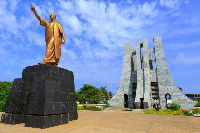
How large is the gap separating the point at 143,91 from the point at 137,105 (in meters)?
3.24

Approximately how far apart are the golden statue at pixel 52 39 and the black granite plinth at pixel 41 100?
1.02 meters

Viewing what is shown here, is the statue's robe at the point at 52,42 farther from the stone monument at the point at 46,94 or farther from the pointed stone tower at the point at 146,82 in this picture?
the pointed stone tower at the point at 146,82

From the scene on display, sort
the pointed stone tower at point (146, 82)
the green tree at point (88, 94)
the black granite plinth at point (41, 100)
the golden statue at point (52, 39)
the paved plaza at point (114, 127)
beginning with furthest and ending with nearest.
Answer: the green tree at point (88, 94) < the pointed stone tower at point (146, 82) < the golden statue at point (52, 39) < the black granite plinth at point (41, 100) < the paved plaza at point (114, 127)

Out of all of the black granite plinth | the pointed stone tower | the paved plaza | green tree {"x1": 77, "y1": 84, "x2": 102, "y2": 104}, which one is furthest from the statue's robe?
green tree {"x1": 77, "y1": 84, "x2": 102, "y2": 104}

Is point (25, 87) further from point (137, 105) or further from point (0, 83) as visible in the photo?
point (0, 83)

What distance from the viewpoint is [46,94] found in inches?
320

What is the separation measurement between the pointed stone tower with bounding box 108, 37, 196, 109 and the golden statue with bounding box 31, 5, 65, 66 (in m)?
18.9

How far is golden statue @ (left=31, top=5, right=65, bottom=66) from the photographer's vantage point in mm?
10594

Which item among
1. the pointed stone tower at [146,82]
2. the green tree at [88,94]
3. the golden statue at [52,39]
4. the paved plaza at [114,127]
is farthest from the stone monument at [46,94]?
the green tree at [88,94]

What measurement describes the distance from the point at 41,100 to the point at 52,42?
4644mm

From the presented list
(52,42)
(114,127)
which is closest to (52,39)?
(52,42)

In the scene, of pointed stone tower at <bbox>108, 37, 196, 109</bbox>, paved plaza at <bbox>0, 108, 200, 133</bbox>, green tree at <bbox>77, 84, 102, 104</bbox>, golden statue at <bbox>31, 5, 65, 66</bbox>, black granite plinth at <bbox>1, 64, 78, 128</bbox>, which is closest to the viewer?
paved plaza at <bbox>0, 108, 200, 133</bbox>

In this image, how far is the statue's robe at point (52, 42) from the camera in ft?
34.8

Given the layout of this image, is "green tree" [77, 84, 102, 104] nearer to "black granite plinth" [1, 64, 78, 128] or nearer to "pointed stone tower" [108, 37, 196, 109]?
"pointed stone tower" [108, 37, 196, 109]
